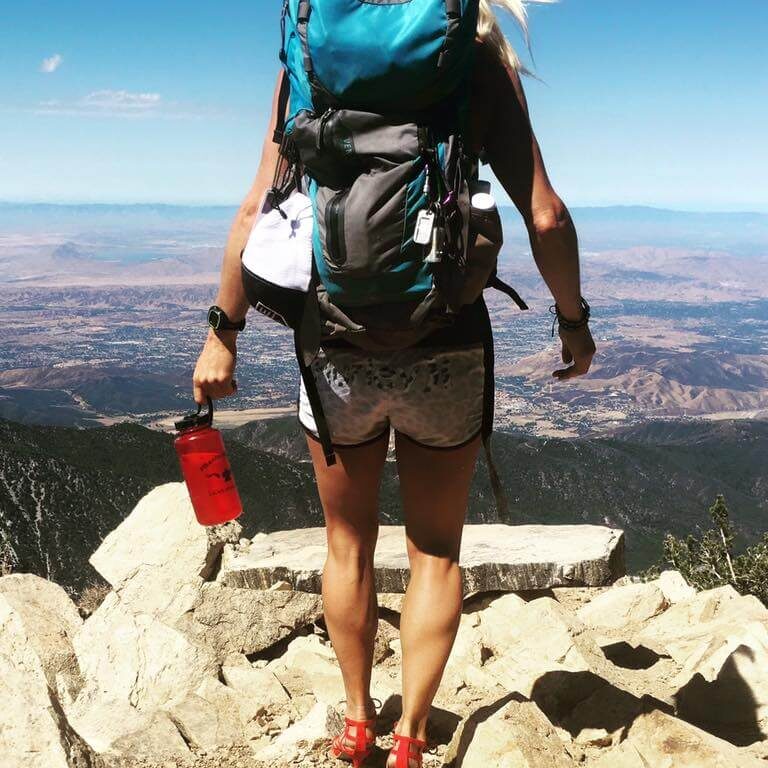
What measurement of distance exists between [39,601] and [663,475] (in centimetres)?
9410

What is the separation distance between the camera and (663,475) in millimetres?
94250

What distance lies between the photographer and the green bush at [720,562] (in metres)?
15.5

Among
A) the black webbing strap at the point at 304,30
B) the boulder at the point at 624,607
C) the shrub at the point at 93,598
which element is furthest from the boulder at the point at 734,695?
the shrub at the point at 93,598

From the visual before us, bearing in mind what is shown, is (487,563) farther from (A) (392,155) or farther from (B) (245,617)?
(A) (392,155)

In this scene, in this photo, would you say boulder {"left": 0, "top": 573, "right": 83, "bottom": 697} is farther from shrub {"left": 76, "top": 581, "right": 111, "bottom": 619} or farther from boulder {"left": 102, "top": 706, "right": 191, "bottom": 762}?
shrub {"left": 76, "top": 581, "right": 111, "bottom": 619}

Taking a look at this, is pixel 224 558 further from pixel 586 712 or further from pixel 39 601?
pixel 586 712

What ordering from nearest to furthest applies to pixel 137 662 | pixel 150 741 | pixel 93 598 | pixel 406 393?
pixel 406 393, pixel 150 741, pixel 137 662, pixel 93 598

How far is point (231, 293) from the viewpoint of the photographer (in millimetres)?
3549

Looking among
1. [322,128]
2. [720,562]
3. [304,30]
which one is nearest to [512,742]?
[322,128]

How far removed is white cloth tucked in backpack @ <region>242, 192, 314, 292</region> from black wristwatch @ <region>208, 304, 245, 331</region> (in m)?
0.34

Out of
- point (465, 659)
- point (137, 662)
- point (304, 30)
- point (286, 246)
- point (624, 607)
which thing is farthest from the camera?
point (624, 607)

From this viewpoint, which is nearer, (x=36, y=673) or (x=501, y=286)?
(x=501, y=286)

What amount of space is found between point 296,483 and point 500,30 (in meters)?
44.7

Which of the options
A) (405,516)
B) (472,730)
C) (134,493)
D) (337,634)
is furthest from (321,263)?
(134,493)
